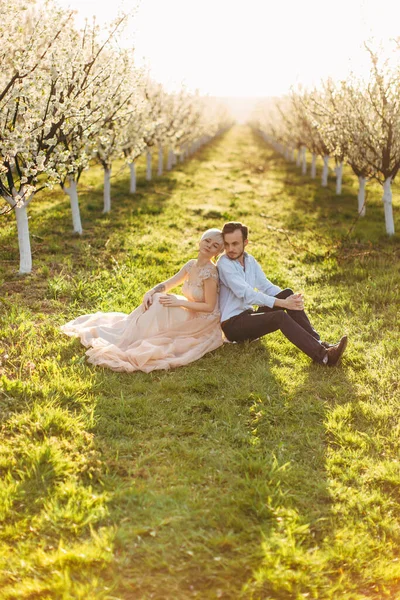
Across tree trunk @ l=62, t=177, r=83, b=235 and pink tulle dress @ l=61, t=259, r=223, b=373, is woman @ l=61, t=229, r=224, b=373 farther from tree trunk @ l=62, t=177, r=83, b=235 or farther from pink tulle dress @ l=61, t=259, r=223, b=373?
tree trunk @ l=62, t=177, r=83, b=235

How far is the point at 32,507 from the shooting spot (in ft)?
12.7

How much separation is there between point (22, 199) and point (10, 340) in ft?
10.2

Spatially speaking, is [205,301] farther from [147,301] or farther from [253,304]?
[147,301]

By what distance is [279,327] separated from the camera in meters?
6.14

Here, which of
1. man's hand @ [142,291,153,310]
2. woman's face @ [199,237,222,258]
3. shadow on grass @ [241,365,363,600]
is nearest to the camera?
shadow on grass @ [241,365,363,600]

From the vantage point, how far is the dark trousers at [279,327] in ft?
19.8

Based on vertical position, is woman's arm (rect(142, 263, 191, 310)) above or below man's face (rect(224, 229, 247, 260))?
below

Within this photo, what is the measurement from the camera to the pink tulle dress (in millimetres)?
6188

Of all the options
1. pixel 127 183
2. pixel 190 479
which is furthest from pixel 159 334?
pixel 127 183

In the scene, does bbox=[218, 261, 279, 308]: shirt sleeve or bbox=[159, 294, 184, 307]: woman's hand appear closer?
bbox=[218, 261, 279, 308]: shirt sleeve

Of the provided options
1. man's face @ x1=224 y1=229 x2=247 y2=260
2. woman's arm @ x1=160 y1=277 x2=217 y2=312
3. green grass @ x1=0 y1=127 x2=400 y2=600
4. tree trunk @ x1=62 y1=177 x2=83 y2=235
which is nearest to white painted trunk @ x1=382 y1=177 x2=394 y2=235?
green grass @ x1=0 y1=127 x2=400 y2=600

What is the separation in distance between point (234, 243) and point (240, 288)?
1.80 ft

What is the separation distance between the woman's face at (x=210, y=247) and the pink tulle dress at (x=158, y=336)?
17cm

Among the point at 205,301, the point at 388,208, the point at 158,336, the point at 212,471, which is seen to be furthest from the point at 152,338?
the point at 388,208
